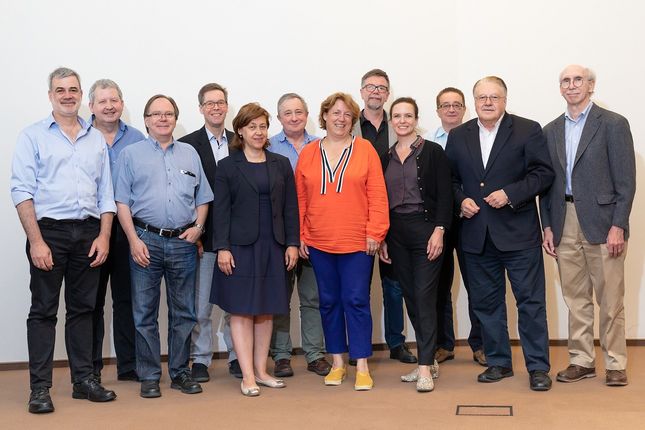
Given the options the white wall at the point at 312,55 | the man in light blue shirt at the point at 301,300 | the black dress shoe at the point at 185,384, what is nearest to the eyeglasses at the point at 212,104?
the man in light blue shirt at the point at 301,300

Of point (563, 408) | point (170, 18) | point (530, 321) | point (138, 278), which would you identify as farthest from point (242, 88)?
point (563, 408)

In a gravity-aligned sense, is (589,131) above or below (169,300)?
above

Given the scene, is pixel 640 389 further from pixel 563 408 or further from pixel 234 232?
pixel 234 232

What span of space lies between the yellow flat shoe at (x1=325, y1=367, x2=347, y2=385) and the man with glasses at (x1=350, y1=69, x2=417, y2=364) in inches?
27.9

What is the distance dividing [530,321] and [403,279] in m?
0.73

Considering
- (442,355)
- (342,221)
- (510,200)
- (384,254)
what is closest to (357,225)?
(342,221)

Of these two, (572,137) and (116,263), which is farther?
(116,263)

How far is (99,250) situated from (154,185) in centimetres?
46

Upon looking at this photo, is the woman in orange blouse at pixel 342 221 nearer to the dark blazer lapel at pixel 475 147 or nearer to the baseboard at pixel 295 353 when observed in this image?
the dark blazer lapel at pixel 475 147

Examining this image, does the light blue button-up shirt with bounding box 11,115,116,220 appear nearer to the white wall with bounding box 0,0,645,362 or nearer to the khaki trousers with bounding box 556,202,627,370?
the white wall with bounding box 0,0,645,362

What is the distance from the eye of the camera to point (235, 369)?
546cm

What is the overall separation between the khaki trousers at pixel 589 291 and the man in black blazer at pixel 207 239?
1.98 m

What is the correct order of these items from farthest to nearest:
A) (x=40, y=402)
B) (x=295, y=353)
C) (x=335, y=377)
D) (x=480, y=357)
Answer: (x=295, y=353) → (x=480, y=357) → (x=335, y=377) → (x=40, y=402)

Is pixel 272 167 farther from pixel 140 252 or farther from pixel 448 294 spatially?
pixel 448 294
